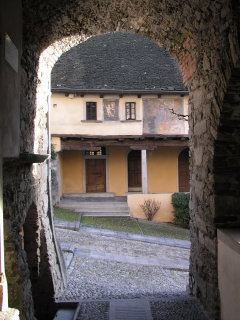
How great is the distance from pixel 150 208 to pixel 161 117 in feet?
14.4

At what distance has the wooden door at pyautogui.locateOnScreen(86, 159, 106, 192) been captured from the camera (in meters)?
18.8

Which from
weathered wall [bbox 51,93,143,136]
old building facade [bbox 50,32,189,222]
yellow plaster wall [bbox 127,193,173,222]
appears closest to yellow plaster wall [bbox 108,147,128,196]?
old building facade [bbox 50,32,189,222]

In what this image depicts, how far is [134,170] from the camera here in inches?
762

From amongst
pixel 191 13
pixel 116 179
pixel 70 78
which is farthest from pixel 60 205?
pixel 191 13

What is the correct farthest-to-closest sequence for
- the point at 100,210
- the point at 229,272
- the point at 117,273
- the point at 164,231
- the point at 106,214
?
the point at 100,210
the point at 106,214
the point at 164,231
the point at 117,273
the point at 229,272

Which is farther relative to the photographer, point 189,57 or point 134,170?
point 134,170

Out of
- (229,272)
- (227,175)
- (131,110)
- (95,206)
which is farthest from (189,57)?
(131,110)

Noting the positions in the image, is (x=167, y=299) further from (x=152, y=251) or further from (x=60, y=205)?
(x=60, y=205)

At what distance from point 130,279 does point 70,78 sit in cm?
1166

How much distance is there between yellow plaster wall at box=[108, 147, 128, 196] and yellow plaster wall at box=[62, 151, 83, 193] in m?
1.54

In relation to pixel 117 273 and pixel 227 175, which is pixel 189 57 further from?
pixel 117 273

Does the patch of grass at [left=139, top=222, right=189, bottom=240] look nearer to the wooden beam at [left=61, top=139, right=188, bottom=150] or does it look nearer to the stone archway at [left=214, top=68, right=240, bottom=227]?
the wooden beam at [left=61, top=139, right=188, bottom=150]

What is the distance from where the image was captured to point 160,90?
661 inches

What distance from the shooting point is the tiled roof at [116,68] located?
16.8m
